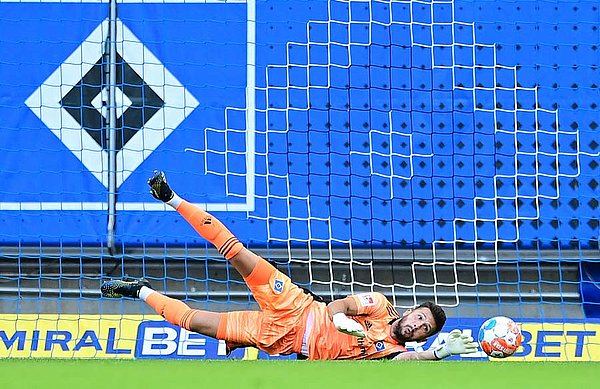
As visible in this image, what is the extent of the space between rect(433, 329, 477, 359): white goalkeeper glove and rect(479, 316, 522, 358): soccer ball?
68 millimetres

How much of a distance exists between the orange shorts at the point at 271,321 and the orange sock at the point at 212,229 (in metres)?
0.16

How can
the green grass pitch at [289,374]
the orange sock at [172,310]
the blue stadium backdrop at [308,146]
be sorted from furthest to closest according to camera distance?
the blue stadium backdrop at [308,146], the orange sock at [172,310], the green grass pitch at [289,374]

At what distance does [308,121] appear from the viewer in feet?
16.9

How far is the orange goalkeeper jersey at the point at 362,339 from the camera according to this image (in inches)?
179

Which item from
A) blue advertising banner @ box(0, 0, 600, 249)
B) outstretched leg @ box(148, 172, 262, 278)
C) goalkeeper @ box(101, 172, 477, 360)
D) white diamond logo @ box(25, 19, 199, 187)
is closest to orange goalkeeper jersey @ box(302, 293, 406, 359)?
goalkeeper @ box(101, 172, 477, 360)

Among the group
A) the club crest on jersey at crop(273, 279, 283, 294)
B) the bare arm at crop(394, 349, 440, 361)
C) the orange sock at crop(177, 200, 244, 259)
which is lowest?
the bare arm at crop(394, 349, 440, 361)

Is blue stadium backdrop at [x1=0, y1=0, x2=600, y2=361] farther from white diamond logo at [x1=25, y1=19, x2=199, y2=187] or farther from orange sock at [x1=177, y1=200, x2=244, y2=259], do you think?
orange sock at [x1=177, y1=200, x2=244, y2=259]

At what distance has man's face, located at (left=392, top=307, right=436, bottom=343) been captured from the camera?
450cm

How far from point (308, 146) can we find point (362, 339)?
114cm

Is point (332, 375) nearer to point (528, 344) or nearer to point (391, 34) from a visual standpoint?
point (528, 344)

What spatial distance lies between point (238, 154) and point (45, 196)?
105cm

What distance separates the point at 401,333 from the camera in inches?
178

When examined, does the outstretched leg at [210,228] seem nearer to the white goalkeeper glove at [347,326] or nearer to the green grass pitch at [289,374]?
the white goalkeeper glove at [347,326]

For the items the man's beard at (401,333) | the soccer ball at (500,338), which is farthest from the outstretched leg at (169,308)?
the soccer ball at (500,338)
